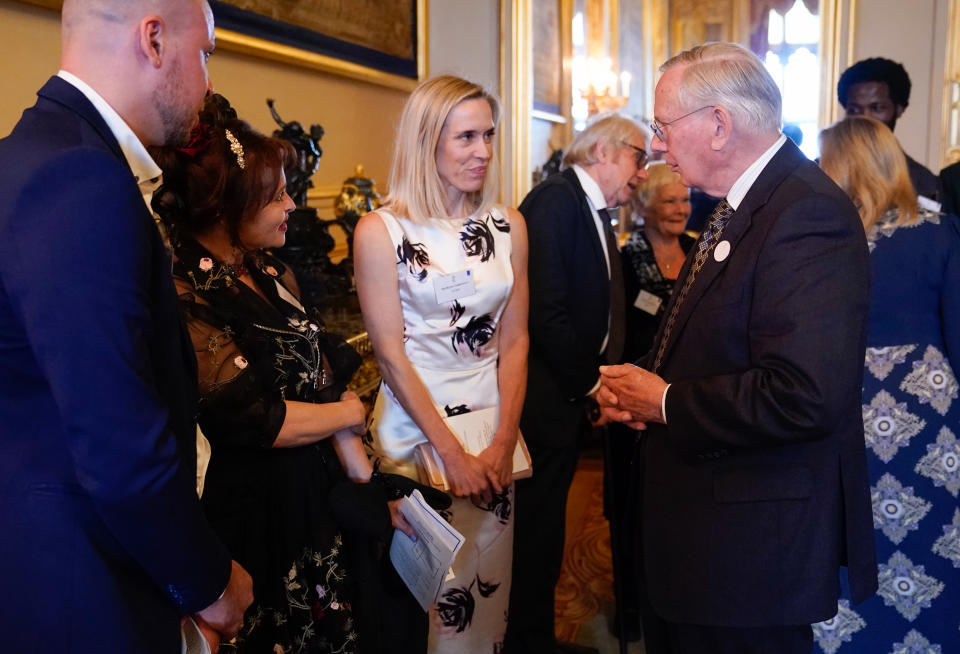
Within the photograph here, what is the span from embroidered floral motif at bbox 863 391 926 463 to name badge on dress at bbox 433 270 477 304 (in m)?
1.45

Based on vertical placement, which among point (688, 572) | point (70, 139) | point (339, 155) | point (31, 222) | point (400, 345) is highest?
point (339, 155)

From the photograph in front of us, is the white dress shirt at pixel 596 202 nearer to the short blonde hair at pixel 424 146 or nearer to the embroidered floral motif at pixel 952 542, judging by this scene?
the short blonde hair at pixel 424 146

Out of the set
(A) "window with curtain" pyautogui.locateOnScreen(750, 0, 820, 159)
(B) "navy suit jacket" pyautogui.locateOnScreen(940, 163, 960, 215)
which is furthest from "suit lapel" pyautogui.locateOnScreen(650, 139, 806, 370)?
(A) "window with curtain" pyautogui.locateOnScreen(750, 0, 820, 159)

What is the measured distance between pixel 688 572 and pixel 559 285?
4.23ft

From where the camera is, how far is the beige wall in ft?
7.70

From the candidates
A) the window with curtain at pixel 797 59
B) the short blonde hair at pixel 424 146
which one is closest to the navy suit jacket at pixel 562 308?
the short blonde hair at pixel 424 146

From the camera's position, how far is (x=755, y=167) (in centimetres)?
167

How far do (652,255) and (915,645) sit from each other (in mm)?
1819

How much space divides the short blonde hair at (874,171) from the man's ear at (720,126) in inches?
43.6

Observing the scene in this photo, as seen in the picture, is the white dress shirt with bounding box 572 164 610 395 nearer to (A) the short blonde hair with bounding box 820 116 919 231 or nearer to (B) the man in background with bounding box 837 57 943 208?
(A) the short blonde hair with bounding box 820 116 919 231

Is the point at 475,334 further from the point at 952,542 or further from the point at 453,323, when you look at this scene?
the point at 952,542

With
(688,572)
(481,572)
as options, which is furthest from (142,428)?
(481,572)

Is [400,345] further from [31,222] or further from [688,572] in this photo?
[31,222]

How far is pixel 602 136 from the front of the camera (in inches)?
121
